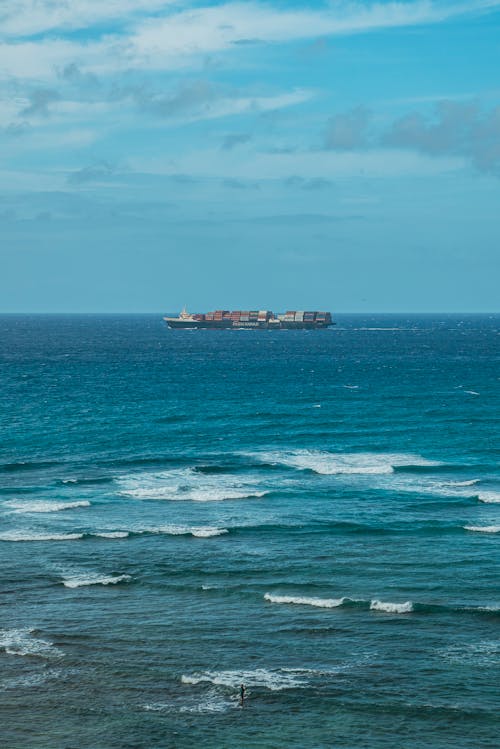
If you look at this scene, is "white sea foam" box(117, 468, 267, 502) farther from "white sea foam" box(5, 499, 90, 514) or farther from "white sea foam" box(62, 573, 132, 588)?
"white sea foam" box(62, 573, 132, 588)

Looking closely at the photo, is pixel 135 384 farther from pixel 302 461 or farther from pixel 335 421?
pixel 302 461

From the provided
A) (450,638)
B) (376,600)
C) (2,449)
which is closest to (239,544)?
(376,600)

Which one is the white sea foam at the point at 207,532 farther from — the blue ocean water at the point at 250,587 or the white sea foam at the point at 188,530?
the blue ocean water at the point at 250,587

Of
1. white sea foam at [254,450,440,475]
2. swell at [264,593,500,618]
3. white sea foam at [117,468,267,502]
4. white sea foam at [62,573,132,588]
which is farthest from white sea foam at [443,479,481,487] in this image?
white sea foam at [62,573,132,588]

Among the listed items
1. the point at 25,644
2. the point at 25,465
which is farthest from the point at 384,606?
the point at 25,465

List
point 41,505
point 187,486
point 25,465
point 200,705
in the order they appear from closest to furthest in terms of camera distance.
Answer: point 200,705 → point 41,505 → point 187,486 → point 25,465

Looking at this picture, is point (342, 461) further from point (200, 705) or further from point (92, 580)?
point (200, 705)

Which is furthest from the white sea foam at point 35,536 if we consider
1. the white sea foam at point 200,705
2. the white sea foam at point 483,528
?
the white sea foam at point 483,528
